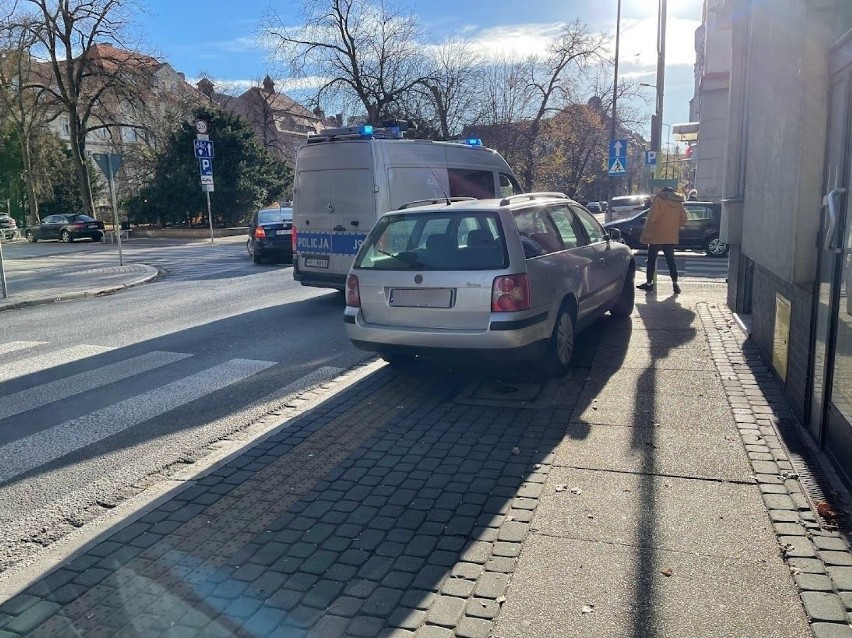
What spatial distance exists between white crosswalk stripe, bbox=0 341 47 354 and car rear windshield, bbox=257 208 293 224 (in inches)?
399

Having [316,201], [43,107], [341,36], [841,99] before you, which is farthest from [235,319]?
[43,107]

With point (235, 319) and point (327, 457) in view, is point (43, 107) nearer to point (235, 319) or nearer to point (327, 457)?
point (235, 319)

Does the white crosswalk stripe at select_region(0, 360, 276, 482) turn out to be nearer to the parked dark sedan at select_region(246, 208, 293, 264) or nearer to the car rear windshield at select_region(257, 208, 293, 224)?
the parked dark sedan at select_region(246, 208, 293, 264)

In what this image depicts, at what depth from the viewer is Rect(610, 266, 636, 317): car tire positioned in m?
9.14

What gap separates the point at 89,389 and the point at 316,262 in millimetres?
4850

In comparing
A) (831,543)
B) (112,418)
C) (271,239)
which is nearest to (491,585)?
(831,543)

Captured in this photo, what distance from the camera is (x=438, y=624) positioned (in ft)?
9.54

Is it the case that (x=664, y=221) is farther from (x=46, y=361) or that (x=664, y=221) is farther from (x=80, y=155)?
(x=80, y=155)

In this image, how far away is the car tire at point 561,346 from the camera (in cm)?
643

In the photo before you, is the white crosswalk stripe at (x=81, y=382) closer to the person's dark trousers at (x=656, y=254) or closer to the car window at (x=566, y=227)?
the car window at (x=566, y=227)

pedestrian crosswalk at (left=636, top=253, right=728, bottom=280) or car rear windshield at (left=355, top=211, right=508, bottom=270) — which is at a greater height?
car rear windshield at (left=355, top=211, right=508, bottom=270)

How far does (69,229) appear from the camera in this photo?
3419 centimetres

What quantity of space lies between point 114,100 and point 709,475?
134 feet

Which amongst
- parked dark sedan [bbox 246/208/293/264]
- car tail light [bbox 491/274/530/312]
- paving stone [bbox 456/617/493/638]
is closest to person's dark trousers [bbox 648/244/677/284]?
car tail light [bbox 491/274/530/312]
